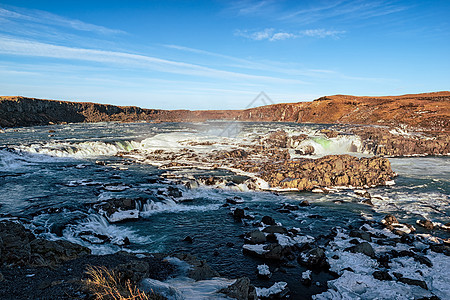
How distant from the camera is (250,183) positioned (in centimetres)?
2295

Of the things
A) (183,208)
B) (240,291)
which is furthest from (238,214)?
(240,291)

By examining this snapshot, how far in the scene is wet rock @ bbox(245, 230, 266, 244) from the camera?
12984mm

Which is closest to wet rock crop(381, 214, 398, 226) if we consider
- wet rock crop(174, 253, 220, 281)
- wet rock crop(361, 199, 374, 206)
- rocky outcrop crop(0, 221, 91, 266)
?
wet rock crop(361, 199, 374, 206)

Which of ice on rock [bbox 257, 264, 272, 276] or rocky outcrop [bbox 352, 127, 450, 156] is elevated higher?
rocky outcrop [bbox 352, 127, 450, 156]

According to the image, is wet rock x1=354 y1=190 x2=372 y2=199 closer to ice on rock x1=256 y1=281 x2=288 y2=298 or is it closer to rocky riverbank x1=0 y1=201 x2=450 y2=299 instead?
rocky riverbank x1=0 y1=201 x2=450 y2=299

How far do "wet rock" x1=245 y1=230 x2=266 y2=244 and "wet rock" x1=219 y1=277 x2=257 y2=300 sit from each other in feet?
19.2

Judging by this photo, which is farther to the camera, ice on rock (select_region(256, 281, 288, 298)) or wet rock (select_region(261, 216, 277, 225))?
wet rock (select_region(261, 216, 277, 225))

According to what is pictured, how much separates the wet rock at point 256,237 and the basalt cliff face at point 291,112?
2776 inches

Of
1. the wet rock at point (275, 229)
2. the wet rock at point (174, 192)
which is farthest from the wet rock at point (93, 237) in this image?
the wet rock at point (275, 229)

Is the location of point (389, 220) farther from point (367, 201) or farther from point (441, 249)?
point (367, 201)

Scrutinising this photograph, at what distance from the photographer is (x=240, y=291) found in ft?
22.4

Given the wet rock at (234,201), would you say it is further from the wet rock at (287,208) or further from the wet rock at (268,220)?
the wet rock at (268,220)

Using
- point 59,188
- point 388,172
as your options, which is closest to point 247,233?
point 59,188

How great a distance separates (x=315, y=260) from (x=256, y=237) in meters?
3.02
